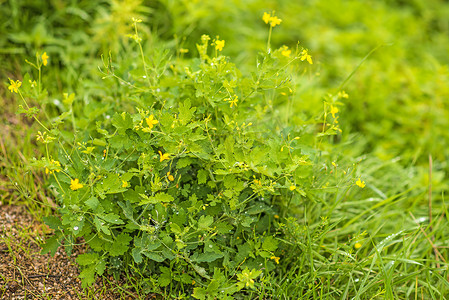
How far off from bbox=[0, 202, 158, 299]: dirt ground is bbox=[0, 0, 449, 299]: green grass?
82mm

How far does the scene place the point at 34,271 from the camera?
185 cm

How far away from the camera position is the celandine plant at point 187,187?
66.1 inches

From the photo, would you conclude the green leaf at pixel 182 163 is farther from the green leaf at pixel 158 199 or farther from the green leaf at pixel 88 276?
the green leaf at pixel 88 276

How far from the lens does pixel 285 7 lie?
13.7 ft

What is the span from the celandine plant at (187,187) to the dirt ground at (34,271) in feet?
0.33

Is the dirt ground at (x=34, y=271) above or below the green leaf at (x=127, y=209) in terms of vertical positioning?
below

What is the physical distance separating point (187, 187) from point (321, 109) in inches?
45.0

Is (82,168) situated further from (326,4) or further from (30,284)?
(326,4)

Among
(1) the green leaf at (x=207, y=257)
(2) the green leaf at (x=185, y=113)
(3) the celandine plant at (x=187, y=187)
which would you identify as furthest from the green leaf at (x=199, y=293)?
(2) the green leaf at (x=185, y=113)

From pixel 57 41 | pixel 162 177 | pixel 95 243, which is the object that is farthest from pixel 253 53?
pixel 95 243

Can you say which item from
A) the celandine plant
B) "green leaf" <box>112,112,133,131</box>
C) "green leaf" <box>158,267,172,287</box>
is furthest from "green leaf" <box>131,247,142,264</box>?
"green leaf" <box>112,112,133,131</box>

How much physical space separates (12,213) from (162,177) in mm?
844

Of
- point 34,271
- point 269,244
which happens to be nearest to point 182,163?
point 269,244

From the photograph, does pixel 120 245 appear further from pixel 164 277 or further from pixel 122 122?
pixel 122 122
